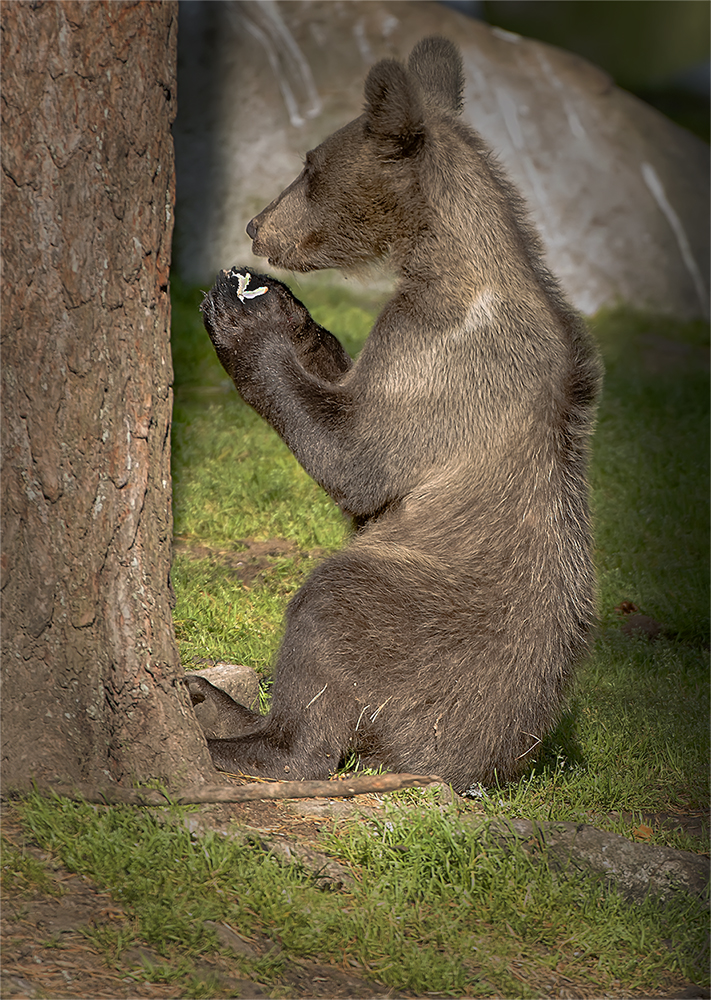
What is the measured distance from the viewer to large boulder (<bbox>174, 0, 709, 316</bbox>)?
13.0 m

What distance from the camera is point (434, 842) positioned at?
3.27 metres

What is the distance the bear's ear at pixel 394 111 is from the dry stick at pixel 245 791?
248 cm

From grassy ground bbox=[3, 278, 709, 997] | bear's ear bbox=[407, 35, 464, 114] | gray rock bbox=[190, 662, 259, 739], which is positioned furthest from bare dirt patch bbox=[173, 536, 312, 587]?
bear's ear bbox=[407, 35, 464, 114]

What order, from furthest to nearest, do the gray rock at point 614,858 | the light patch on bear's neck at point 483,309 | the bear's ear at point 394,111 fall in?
the bear's ear at point 394,111, the light patch on bear's neck at point 483,309, the gray rock at point 614,858

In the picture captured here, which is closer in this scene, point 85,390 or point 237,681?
point 85,390

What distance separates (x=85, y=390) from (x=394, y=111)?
1.84 metres

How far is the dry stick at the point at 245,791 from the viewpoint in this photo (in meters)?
3.08

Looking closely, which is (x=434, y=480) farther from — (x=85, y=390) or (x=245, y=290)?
(x=85, y=390)

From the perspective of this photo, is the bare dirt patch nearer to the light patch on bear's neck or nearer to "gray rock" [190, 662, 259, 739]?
"gray rock" [190, 662, 259, 739]

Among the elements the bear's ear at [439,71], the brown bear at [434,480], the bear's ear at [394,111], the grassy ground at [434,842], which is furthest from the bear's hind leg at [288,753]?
the bear's ear at [439,71]

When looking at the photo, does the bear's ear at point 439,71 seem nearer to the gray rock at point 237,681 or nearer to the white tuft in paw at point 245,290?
the white tuft in paw at point 245,290

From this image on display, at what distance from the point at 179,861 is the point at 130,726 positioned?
484mm

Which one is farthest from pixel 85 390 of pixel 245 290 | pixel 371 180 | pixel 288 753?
pixel 371 180

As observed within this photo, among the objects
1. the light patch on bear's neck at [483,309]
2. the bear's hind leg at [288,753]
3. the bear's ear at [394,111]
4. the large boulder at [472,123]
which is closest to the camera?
the bear's hind leg at [288,753]
